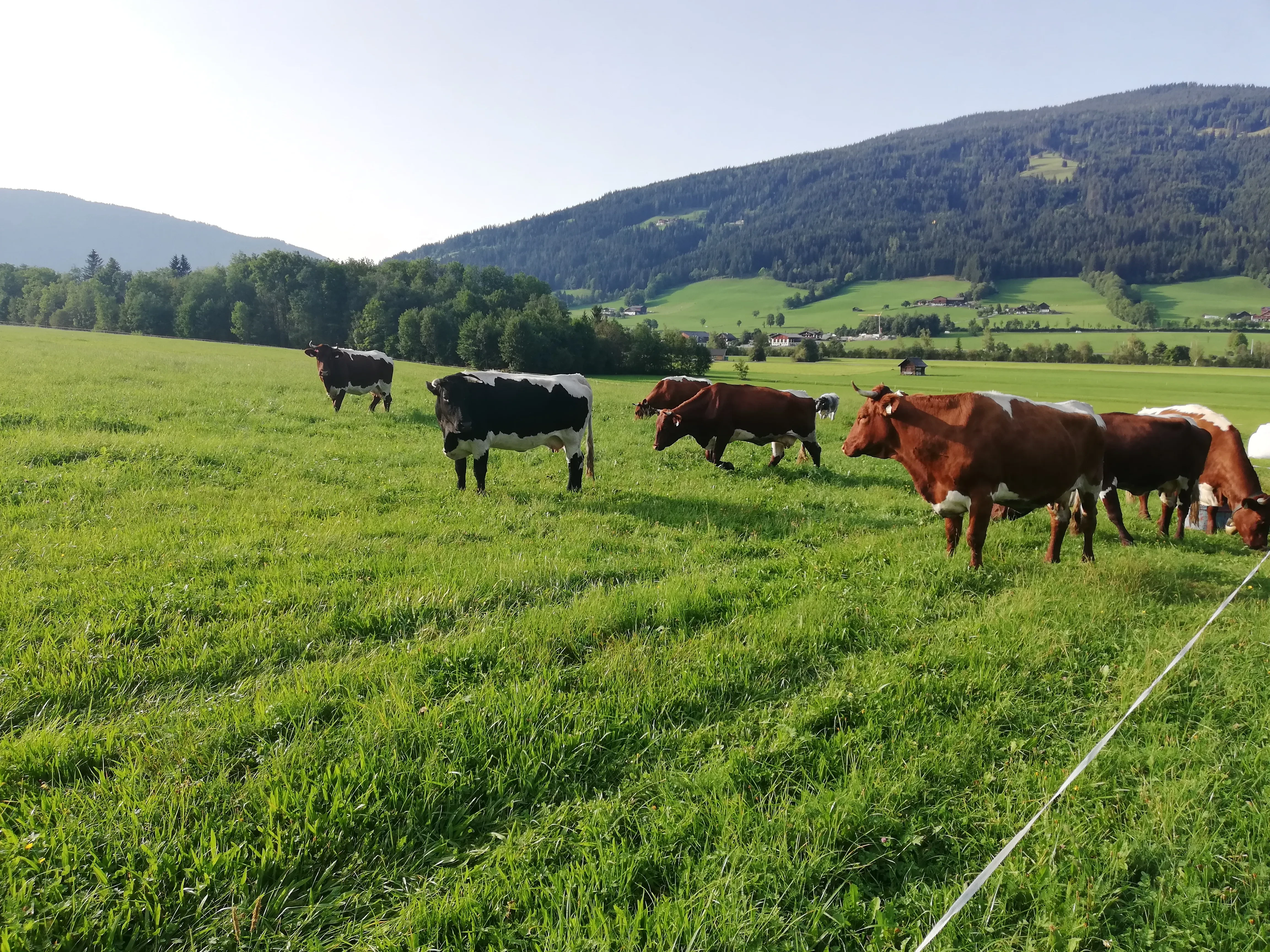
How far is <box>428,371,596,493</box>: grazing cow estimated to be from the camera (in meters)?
11.0

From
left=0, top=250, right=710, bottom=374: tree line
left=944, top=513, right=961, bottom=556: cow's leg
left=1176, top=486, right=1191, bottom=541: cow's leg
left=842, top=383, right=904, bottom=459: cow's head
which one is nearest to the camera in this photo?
left=944, top=513, right=961, bottom=556: cow's leg

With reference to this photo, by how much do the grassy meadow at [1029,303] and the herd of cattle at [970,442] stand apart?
113m

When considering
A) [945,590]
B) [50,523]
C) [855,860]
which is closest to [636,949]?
[855,860]

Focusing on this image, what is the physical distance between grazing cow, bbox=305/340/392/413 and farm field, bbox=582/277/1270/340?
425 ft

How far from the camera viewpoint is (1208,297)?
154m

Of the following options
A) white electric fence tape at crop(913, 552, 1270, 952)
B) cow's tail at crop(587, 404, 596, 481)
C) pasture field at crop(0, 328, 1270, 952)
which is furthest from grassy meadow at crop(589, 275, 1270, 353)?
pasture field at crop(0, 328, 1270, 952)

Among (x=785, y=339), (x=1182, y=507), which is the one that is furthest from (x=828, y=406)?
(x=785, y=339)

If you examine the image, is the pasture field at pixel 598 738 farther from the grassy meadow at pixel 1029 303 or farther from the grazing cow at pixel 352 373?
the grassy meadow at pixel 1029 303

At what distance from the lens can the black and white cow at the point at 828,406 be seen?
2756 centimetres

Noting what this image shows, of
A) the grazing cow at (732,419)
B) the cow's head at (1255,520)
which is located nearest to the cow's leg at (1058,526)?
the cow's head at (1255,520)

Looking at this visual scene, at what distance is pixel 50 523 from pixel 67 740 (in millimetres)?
5539

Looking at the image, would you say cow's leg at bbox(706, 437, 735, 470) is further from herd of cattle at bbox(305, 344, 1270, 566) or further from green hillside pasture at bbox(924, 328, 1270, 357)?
green hillside pasture at bbox(924, 328, 1270, 357)

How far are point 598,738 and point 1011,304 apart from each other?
191110 mm

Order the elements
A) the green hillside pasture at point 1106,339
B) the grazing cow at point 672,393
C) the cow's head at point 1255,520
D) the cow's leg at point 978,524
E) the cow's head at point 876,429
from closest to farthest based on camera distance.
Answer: the cow's leg at point 978,524 < the cow's head at point 876,429 < the cow's head at point 1255,520 < the grazing cow at point 672,393 < the green hillside pasture at point 1106,339
